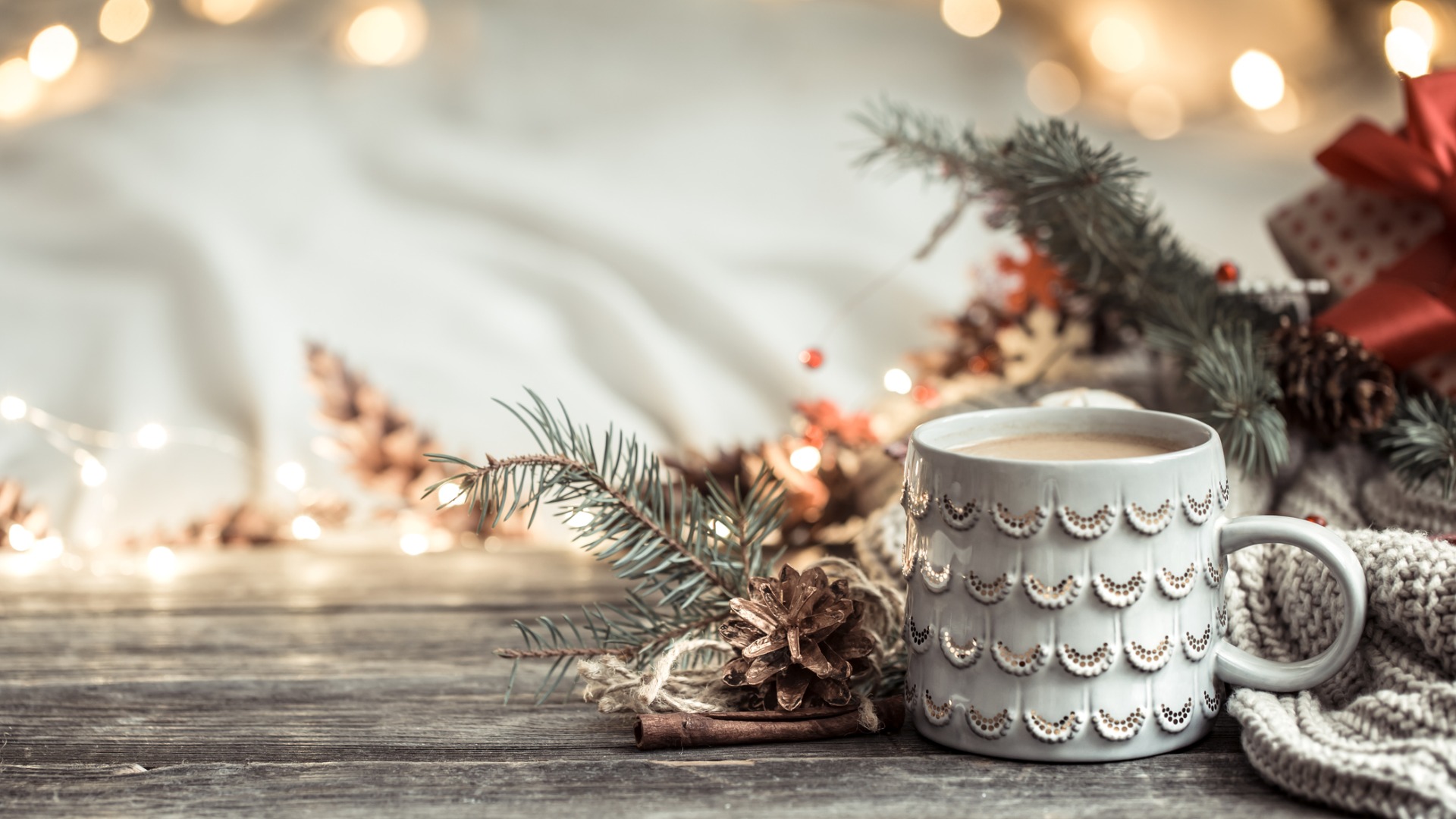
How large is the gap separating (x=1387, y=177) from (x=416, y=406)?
0.92 meters

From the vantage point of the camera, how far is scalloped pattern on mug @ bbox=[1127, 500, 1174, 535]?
0.53 meters

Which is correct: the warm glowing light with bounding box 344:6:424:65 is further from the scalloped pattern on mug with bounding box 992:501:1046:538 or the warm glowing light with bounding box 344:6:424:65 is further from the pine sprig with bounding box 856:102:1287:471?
the scalloped pattern on mug with bounding box 992:501:1046:538

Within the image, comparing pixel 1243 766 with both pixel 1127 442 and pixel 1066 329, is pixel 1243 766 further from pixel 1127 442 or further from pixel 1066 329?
pixel 1066 329

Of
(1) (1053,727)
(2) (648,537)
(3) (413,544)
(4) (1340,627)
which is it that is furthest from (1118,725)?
(3) (413,544)

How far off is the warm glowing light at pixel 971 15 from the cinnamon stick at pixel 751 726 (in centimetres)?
100

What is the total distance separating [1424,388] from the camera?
30.0 inches

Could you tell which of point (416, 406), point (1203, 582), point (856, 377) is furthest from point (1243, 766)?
point (416, 406)

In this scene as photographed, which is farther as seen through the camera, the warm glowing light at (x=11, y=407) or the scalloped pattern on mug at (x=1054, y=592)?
the warm glowing light at (x=11, y=407)

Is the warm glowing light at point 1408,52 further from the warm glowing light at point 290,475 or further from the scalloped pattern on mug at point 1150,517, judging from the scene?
the warm glowing light at point 290,475

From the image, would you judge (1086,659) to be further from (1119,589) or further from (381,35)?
(381,35)

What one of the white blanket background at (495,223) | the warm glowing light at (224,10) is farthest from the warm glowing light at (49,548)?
the warm glowing light at (224,10)

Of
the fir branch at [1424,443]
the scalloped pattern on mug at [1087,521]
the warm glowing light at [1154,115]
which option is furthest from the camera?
the warm glowing light at [1154,115]

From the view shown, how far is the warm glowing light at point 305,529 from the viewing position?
109 cm

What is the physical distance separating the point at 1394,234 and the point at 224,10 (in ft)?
3.80
